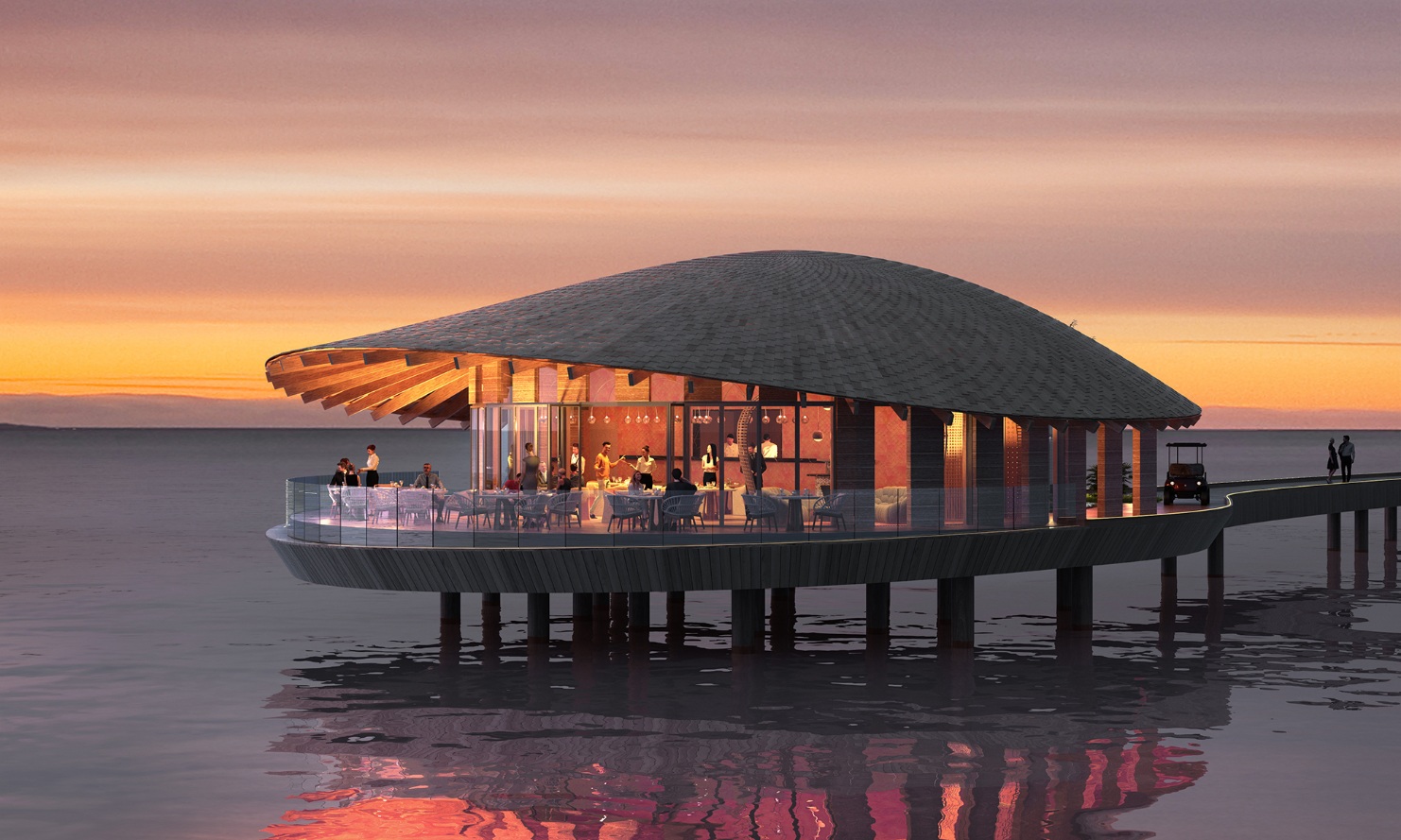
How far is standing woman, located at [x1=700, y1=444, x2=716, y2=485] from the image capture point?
36.9m

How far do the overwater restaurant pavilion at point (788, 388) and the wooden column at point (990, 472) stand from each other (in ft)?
0.17

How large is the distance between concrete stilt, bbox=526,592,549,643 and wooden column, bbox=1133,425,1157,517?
14.5m

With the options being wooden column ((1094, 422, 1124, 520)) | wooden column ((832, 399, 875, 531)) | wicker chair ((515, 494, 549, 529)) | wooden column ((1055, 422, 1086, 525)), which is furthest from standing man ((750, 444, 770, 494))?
wooden column ((1094, 422, 1124, 520))

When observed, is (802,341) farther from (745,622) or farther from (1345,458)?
(1345,458)

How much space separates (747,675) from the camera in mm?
34688

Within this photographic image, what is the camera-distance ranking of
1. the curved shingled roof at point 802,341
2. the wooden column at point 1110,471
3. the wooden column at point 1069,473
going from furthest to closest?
the wooden column at point 1110,471, the wooden column at point 1069,473, the curved shingled roof at point 802,341

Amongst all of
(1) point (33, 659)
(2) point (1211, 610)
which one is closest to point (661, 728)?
(1) point (33, 659)

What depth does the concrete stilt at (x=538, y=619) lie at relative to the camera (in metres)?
36.5

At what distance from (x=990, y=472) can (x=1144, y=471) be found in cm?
572

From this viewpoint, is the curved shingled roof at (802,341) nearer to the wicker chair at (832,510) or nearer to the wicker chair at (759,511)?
the wicker chair at (832,510)

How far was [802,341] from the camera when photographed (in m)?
36.8

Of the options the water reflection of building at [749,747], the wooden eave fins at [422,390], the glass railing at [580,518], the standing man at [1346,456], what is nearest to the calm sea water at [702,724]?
the water reflection of building at [749,747]

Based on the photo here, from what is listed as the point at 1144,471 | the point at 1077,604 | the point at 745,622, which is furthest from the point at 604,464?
the point at 1144,471

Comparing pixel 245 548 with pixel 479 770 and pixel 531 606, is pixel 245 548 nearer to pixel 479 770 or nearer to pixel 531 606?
pixel 531 606
